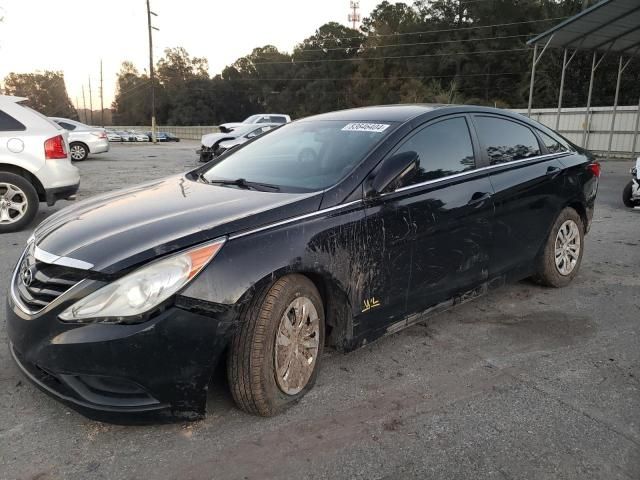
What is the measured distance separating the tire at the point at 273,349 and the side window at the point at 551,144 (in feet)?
9.51

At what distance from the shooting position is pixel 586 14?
14430 millimetres

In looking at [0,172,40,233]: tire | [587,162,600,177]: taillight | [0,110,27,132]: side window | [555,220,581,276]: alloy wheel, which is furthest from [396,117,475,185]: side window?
[0,110,27,132]: side window

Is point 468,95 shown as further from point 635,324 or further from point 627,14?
point 635,324

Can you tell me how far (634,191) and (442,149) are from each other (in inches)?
278

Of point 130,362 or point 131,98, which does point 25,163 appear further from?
point 131,98

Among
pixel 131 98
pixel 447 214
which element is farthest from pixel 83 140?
pixel 131 98

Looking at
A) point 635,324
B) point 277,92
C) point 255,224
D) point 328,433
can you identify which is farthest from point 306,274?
point 277,92

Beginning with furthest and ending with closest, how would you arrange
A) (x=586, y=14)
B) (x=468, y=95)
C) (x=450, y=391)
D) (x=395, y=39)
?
(x=395, y=39)
(x=468, y=95)
(x=586, y=14)
(x=450, y=391)

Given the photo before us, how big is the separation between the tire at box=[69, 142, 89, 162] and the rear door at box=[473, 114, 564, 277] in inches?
661

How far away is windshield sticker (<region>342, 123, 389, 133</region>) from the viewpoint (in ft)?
11.2

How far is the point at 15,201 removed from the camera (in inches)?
271

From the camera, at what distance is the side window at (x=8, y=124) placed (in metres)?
6.72

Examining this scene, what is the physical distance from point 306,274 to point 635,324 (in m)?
2.83

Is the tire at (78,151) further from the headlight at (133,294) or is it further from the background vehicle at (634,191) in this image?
the headlight at (133,294)
